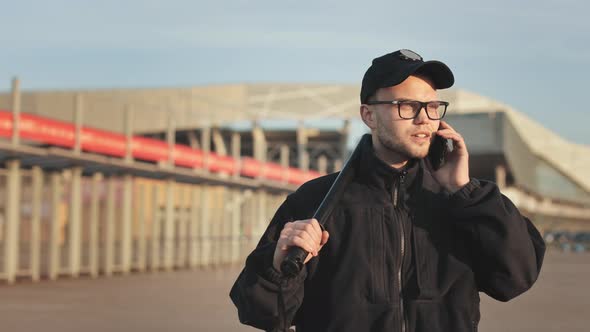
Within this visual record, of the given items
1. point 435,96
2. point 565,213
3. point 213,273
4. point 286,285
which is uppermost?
point 435,96

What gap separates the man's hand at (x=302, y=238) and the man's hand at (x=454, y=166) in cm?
40

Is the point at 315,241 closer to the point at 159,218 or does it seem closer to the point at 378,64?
the point at 378,64

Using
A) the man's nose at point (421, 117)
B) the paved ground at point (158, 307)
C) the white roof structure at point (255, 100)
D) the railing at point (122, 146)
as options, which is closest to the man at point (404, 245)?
the man's nose at point (421, 117)

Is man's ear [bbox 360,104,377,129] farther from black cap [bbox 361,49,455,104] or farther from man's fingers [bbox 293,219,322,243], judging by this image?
man's fingers [bbox 293,219,322,243]

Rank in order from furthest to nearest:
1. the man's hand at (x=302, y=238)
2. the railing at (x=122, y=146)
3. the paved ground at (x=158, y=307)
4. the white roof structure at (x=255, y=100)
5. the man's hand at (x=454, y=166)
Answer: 1. the white roof structure at (x=255, y=100)
2. the railing at (x=122, y=146)
3. the paved ground at (x=158, y=307)
4. the man's hand at (x=454, y=166)
5. the man's hand at (x=302, y=238)

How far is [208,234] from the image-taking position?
1090 inches

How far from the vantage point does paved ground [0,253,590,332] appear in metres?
11.1

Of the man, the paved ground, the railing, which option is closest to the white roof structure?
the railing

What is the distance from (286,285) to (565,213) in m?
85.8

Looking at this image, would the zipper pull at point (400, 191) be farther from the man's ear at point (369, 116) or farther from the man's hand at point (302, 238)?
the man's hand at point (302, 238)

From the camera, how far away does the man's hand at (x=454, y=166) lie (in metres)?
2.90

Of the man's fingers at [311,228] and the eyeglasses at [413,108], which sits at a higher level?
the eyeglasses at [413,108]

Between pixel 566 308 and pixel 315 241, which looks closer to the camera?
pixel 315 241

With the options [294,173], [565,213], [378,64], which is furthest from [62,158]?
[565,213]
